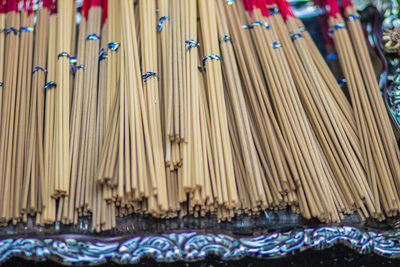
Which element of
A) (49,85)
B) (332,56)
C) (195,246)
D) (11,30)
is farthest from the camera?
(332,56)

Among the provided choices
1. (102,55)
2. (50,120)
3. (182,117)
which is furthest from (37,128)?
(182,117)

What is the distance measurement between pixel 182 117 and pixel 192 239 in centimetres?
23

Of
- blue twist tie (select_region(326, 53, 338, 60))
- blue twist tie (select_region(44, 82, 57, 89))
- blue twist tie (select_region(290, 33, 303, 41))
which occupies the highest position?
blue twist tie (select_region(290, 33, 303, 41))

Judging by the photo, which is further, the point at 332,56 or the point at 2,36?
the point at 332,56

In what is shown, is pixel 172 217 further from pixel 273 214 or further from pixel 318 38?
pixel 318 38

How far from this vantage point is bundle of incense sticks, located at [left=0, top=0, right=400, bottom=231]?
2.34 feet

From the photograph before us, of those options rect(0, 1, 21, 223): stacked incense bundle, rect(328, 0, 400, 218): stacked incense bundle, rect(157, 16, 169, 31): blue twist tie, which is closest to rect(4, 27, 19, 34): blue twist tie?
rect(0, 1, 21, 223): stacked incense bundle

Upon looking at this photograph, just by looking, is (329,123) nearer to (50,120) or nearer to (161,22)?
(161,22)

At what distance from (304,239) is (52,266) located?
477 millimetres

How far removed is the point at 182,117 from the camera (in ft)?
2.40

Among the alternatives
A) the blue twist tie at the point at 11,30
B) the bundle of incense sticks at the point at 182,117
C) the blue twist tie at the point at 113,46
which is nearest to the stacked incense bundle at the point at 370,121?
the bundle of incense sticks at the point at 182,117

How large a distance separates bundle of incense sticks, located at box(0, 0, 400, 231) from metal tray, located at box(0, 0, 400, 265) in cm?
3

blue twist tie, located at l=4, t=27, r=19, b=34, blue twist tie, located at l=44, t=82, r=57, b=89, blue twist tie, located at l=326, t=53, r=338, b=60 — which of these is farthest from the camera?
blue twist tie, located at l=326, t=53, r=338, b=60

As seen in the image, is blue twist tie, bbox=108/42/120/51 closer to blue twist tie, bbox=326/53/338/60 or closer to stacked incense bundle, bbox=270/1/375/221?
stacked incense bundle, bbox=270/1/375/221
